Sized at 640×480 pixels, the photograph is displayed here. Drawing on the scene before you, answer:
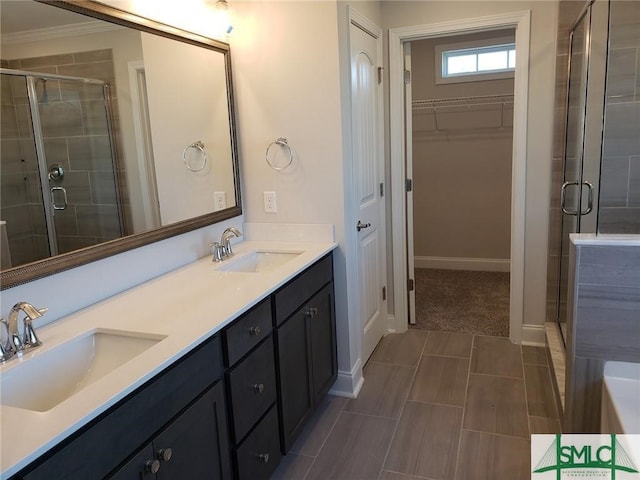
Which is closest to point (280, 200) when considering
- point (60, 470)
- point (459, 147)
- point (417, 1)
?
point (417, 1)

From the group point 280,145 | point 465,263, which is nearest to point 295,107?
point 280,145

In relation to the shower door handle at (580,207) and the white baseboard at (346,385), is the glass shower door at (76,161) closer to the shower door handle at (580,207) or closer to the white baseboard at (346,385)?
the white baseboard at (346,385)

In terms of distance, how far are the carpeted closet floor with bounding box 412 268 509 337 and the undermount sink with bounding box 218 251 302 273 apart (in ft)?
5.25

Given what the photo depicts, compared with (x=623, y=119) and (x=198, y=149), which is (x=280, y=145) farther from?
(x=623, y=119)

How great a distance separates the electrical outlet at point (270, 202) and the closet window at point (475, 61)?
111 inches

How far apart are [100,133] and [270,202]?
1.05 metres

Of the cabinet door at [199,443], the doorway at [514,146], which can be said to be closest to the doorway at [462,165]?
the doorway at [514,146]

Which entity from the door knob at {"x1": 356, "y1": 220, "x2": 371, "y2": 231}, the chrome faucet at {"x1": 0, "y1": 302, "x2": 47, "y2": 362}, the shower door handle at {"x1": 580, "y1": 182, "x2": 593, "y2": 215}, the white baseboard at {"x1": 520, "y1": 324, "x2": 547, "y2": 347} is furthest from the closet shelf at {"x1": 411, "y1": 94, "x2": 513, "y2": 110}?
the chrome faucet at {"x1": 0, "y1": 302, "x2": 47, "y2": 362}

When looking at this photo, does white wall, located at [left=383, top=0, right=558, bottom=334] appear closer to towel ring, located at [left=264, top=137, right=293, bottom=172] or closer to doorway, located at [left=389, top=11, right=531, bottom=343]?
doorway, located at [left=389, top=11, right=531, bottom=343]

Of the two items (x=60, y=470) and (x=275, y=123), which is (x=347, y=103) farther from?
(x=60, y=470)

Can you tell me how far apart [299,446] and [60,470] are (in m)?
1.47

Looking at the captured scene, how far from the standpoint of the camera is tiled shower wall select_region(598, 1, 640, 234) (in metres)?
2.68

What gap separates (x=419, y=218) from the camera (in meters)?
5.21

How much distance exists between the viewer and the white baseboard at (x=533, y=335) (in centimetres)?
331
